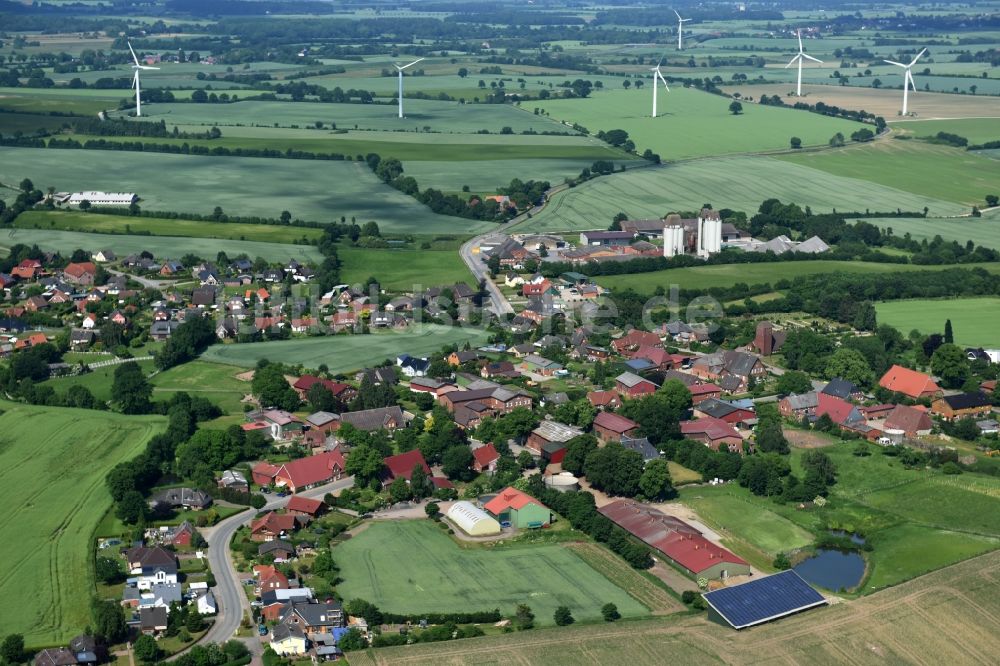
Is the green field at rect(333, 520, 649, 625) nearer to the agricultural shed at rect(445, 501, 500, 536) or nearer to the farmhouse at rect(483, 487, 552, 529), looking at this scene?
the agricultural shed at rect(445, 501, 500, 536)

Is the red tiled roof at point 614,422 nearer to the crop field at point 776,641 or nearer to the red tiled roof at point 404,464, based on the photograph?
the red tiled roof at point 404,464

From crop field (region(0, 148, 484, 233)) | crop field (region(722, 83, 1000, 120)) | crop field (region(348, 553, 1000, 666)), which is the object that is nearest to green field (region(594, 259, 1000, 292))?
crop field (region(0, 148, 484, 233))

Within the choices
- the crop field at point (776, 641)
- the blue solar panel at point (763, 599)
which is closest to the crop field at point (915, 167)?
the blue solar panel at point (763, 599)

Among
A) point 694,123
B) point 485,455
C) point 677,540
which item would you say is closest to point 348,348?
point 485,455

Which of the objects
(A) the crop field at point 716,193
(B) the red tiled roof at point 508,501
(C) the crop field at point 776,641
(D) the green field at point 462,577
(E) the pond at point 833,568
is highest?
(A) the crop field at point 716,193

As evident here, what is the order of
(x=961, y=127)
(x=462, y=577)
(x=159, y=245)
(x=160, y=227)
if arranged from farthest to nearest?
1. (x=961, y=127)
2. (x=160, y=227)
3. (x=159, y=245)
4. (x=462, y=577)

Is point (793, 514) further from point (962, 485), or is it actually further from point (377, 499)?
point (377, 499)

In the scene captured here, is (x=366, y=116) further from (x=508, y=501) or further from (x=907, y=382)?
(x=508, y=501)
